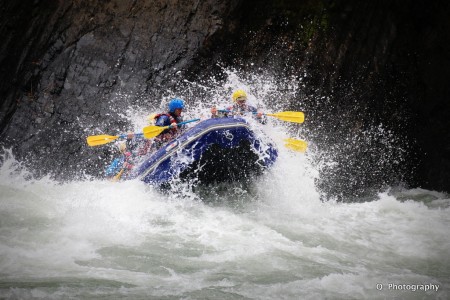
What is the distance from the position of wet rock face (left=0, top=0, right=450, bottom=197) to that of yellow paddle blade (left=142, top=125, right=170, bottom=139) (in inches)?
101

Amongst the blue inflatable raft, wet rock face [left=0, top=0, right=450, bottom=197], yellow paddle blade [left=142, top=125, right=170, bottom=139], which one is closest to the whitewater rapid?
the blue inflatable raft

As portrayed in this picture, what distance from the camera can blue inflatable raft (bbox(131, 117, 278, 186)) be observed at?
214 inches

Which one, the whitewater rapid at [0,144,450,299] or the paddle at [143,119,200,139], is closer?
the whitewater rapid at [0,144,450,299]

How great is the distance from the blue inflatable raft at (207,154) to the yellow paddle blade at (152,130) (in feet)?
0.80

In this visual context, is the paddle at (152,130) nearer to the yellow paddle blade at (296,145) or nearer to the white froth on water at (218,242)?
the white froth on water at (218,242)

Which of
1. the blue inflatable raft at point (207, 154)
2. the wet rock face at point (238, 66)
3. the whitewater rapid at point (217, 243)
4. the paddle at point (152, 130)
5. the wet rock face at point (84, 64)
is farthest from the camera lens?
the wet rock face at point (84, 64)

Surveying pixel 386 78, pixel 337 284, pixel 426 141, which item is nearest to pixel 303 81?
pixel 386 78

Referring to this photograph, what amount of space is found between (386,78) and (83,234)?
248 inches

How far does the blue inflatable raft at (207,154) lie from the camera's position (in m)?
5.43

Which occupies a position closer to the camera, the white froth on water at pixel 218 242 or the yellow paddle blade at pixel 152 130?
the white froth on water at pixel 218 242

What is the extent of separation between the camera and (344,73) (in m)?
7.84

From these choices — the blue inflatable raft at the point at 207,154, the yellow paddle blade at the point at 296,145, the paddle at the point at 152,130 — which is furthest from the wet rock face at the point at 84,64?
the yellow paddle blade at the point at 296,145

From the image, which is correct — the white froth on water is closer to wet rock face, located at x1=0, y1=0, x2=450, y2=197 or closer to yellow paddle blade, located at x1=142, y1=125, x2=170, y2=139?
yellow paddle blade, located at x1=142, y1=125, x2=170, y2=139

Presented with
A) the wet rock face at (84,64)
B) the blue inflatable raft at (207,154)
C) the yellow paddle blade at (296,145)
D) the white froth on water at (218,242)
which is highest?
the wet rock face at (84,64)
